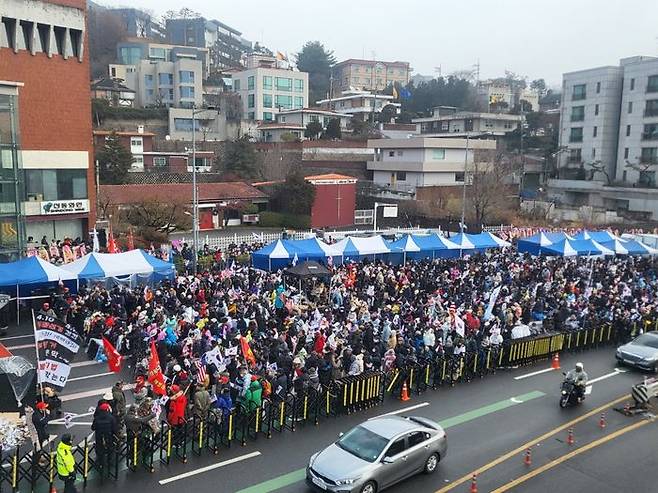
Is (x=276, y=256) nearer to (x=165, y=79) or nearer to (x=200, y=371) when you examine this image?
(x=200, y=371)

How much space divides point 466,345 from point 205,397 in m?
8.01

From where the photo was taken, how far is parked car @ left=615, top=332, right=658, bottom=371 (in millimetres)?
17438

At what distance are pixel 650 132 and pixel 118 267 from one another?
55508mm

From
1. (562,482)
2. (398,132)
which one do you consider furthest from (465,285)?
(398,132)

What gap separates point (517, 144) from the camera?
253 feet

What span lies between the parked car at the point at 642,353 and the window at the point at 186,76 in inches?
2821

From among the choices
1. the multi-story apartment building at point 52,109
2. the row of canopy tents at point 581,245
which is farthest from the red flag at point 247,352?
the row of canopy tents at point 581,245

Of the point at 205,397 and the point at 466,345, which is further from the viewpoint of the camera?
the point at 466,345

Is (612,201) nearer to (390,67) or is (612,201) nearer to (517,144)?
(517,144)

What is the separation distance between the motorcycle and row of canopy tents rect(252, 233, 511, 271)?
1349cm

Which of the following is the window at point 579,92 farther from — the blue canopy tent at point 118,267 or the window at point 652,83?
the blue canopy tent at point 118,267

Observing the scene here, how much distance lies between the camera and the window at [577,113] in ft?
211

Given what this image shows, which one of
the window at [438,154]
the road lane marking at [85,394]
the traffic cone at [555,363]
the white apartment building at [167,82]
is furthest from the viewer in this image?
the white apartment building at [167,82]

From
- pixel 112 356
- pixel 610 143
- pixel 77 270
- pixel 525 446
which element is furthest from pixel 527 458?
pixel 610 143
